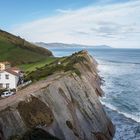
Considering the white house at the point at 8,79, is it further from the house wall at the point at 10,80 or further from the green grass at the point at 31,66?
the green grass at the point at 31,66

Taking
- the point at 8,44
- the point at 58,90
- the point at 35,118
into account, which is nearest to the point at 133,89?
the point at 58,90

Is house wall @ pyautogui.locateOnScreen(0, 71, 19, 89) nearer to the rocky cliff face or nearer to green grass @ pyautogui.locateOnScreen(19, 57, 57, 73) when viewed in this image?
the rocky cliff face

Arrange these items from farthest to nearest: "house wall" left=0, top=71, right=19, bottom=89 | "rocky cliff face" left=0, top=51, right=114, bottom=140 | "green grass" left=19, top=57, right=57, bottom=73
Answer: "green grass" left=19, top=57, right=57, bottom=73
"house wall" left=0, top=71, right=19, bottom=89
"rocky cliff face" left=0, top=51, right=114, bottom=140

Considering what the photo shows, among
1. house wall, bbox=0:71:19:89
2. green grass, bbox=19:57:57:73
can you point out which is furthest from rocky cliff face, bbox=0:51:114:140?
green grass, bbox=19:57:57:73

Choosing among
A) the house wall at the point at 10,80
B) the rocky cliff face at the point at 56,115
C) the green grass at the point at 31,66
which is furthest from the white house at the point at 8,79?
the green grass at the point at 31,66

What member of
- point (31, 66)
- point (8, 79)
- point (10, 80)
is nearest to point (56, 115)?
point (10, 80)

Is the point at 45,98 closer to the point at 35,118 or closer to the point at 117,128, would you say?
the point at 35,118

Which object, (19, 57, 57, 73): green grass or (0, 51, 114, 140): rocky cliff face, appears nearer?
(0, 51, 114, 140): rocky cliff face

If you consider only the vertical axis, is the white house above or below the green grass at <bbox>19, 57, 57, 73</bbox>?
above
